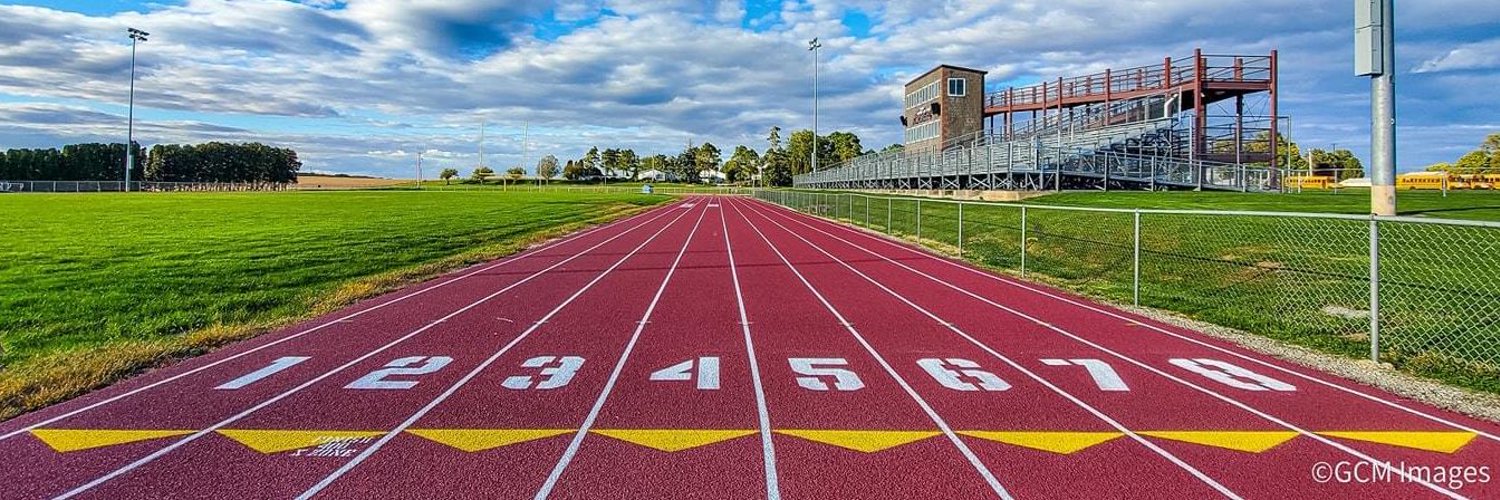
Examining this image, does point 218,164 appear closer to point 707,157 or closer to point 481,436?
point 707,157

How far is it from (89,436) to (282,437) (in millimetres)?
1168

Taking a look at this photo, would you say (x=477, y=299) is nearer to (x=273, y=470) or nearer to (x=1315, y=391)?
(x=273, y=470)

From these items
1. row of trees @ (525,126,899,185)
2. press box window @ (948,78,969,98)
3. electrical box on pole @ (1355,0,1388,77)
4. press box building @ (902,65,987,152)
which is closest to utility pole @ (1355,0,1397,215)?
electrical box on pole @ (1355,0,1388,77)

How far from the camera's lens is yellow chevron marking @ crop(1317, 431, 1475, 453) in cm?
432

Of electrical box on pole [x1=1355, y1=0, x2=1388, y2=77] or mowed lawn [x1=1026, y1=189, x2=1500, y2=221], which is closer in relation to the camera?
electrical box on pole [x1=1355, y1=0, x2=1388, y2=77]

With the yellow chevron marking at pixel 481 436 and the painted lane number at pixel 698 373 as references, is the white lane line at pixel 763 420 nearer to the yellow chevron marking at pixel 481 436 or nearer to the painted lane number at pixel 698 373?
the painted lane number at pixel 698 373

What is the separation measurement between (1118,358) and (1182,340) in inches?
48.3

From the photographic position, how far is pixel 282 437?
451 cm

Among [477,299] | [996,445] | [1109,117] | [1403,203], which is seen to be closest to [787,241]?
[477,299]

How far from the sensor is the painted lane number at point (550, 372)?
18.7 ft

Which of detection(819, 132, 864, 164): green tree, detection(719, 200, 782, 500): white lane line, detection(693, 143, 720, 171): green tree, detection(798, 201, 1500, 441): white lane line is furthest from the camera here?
detection(693, 143, 720, 171): green tree

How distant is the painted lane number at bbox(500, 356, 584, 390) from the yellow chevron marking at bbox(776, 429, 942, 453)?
6.70 feet

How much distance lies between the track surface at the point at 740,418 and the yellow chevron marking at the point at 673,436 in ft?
0.07

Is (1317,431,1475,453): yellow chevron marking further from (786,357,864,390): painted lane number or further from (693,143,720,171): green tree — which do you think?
(693,143,720,171): green tree
